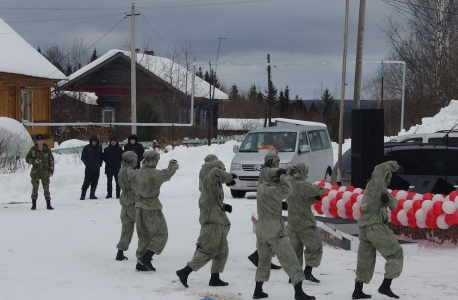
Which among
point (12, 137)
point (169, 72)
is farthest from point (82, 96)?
point (12, 137)

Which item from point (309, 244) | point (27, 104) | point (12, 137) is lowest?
point (309, 244)

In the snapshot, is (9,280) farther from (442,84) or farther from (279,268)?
(442,84)

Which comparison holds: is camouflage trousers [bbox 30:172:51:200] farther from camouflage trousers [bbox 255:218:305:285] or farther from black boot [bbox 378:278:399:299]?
black boot [bbox 378:278:399:299]

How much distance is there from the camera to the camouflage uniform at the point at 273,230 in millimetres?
8453

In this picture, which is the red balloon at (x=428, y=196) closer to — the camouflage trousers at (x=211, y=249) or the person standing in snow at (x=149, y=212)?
the camouflage trousers at (x=211, y=249)

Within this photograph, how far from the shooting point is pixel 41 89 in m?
35.0

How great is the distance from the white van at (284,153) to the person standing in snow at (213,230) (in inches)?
356

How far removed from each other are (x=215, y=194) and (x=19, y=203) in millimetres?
9645

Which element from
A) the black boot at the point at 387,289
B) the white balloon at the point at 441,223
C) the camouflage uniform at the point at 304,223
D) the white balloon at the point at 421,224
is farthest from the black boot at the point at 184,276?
the white balloon at the point at 441,223

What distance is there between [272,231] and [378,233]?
3.84 ft

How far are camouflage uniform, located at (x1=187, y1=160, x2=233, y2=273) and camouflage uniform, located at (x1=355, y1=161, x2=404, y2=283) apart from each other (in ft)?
5.45

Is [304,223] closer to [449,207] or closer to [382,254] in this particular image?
[382,254]

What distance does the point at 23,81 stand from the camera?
3228 cm

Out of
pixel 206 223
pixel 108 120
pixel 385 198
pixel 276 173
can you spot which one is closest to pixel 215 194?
pixel 206 223
